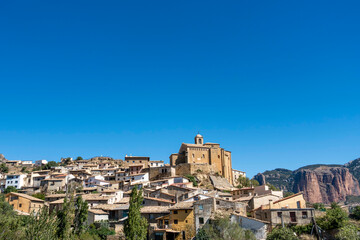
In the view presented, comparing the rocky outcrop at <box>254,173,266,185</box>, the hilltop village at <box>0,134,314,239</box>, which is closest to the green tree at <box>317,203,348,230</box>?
the hilltop village at <box>0,134,314,239</box>

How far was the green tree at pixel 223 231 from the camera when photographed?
116ft

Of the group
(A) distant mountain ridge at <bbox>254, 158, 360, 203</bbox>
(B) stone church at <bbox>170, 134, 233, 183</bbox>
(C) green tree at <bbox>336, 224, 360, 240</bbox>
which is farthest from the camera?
(A) distant mountain ridge at <bbox>254, 158, 360, 203</bbox>

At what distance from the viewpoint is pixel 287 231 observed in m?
36.0

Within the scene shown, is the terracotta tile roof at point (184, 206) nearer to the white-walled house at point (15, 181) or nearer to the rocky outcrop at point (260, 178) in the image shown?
the white-walled house at point (15, 181)

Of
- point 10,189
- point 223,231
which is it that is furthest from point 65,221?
point 10,189

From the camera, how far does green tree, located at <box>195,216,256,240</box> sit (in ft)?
116

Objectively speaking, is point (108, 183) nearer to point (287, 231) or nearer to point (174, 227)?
point (174, 227)

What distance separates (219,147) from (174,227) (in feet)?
163

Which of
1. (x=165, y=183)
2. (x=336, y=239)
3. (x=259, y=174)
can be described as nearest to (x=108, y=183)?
(x=165, y=183)

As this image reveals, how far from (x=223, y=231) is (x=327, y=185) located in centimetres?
18232

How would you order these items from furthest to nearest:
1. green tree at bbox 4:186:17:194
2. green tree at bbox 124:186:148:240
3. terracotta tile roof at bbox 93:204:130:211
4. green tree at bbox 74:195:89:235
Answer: green tree at bbox 4:186:17:194, terracotta tile roof at bbox 93:204:130:211, green tree at bbox 74:195:89:235, green tree at bbox 124:186:148:240

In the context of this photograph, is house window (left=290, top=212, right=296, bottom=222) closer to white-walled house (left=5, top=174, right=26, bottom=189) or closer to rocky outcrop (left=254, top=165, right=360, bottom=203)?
white-walled house (left=5, top=174, right=26, bottom=189)

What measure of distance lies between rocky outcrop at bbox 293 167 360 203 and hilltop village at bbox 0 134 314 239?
11083 cm

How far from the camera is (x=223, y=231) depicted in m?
37.2
